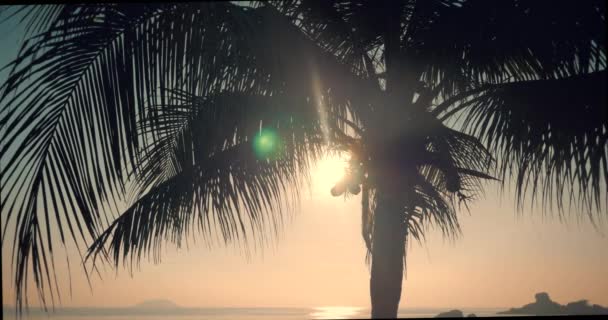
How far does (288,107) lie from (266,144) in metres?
0.75

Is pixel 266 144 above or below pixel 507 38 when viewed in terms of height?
below

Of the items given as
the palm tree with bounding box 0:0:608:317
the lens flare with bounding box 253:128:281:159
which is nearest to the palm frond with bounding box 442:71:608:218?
the palm tree with bounding box 0:0:608:317

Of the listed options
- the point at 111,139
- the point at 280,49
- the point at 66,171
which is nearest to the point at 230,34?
the point at 280,49

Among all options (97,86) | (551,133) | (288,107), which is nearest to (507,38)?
(551,133)

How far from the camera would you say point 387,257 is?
443cm

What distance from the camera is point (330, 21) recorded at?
444 cm

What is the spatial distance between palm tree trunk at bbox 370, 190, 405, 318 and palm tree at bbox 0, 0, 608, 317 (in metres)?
0.01

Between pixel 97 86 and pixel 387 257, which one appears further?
pixel 387 257

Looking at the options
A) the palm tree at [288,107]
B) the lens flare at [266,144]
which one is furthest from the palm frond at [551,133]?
the lens flare at [266,144]

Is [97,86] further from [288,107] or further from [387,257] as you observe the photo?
[387,257]

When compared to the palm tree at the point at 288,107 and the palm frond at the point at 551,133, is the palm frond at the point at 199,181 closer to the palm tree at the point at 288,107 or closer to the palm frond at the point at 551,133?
the palm tree at the point at 288,107

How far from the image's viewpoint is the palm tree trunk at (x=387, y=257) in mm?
4387

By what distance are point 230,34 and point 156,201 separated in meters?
2.07

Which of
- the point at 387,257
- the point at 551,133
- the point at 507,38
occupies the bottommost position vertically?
the point at 387,257
